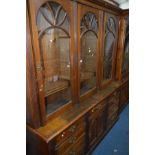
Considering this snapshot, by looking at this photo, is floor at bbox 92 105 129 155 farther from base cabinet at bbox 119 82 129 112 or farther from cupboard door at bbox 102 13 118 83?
cupboard door at bbox 102 13 118 83

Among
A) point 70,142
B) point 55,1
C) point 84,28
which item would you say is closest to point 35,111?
point 70,142

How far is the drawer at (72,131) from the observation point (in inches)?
55.7

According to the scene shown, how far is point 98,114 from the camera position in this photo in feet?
6.87

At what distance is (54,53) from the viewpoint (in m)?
1.62

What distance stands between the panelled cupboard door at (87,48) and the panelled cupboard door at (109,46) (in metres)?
0.21

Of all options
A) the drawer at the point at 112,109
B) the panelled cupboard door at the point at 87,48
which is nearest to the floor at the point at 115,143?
the drawer at the point at 112,109

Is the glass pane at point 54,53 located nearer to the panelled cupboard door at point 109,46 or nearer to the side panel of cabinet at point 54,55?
the side panel of cabinet at point 54,55

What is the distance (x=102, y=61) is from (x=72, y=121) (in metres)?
1.06

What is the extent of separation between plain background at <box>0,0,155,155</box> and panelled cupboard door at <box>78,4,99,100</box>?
1277mm

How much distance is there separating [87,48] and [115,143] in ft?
4.91
